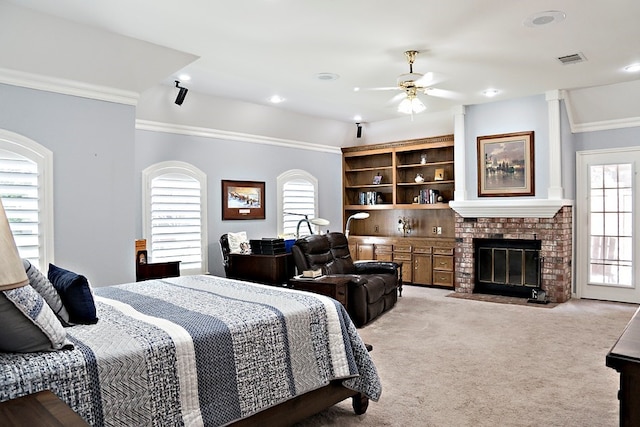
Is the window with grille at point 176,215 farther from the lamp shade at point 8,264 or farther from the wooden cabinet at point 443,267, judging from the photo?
the lamp shade at point 8,264

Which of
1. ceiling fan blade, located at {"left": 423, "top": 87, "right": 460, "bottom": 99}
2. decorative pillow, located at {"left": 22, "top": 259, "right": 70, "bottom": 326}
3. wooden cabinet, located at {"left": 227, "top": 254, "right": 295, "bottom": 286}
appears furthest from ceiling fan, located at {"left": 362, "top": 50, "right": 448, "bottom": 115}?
decorative pillow, located at {"left": 22, "top": 259, "right": 70, "bottom": 326}

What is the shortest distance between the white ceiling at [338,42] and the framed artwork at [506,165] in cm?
89

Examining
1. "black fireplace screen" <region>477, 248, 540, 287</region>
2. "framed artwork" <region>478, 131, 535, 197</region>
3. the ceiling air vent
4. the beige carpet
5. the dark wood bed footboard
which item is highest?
the ceiling air vent

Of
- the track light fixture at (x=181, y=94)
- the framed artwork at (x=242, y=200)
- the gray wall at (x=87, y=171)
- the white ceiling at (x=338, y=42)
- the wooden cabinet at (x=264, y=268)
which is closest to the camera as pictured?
the white ceiling at (x=338, y=42)

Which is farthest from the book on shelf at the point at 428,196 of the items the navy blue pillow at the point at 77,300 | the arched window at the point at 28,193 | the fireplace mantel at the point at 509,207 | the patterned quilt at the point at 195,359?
the navy blue pillow at the point at 77,300

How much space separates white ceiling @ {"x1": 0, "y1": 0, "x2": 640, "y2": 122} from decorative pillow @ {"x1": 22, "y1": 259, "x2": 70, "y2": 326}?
2.17 m

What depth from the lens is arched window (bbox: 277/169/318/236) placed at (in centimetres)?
752

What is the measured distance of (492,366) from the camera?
3732mm

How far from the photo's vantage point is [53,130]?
4.00 metres

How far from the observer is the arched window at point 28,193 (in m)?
3.80

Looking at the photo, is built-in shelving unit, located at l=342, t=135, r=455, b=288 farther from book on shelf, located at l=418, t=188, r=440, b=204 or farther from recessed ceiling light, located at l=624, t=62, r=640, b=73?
recessed ceiling light, located at l=624, t=62, r=640, b=73

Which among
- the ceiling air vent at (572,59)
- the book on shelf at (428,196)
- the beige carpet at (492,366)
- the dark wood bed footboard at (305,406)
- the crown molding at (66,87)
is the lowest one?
the beige carpet at (492,366)

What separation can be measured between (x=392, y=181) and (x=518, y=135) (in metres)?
2.36

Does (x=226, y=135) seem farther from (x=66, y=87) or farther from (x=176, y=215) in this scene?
(x=66, y=87)
